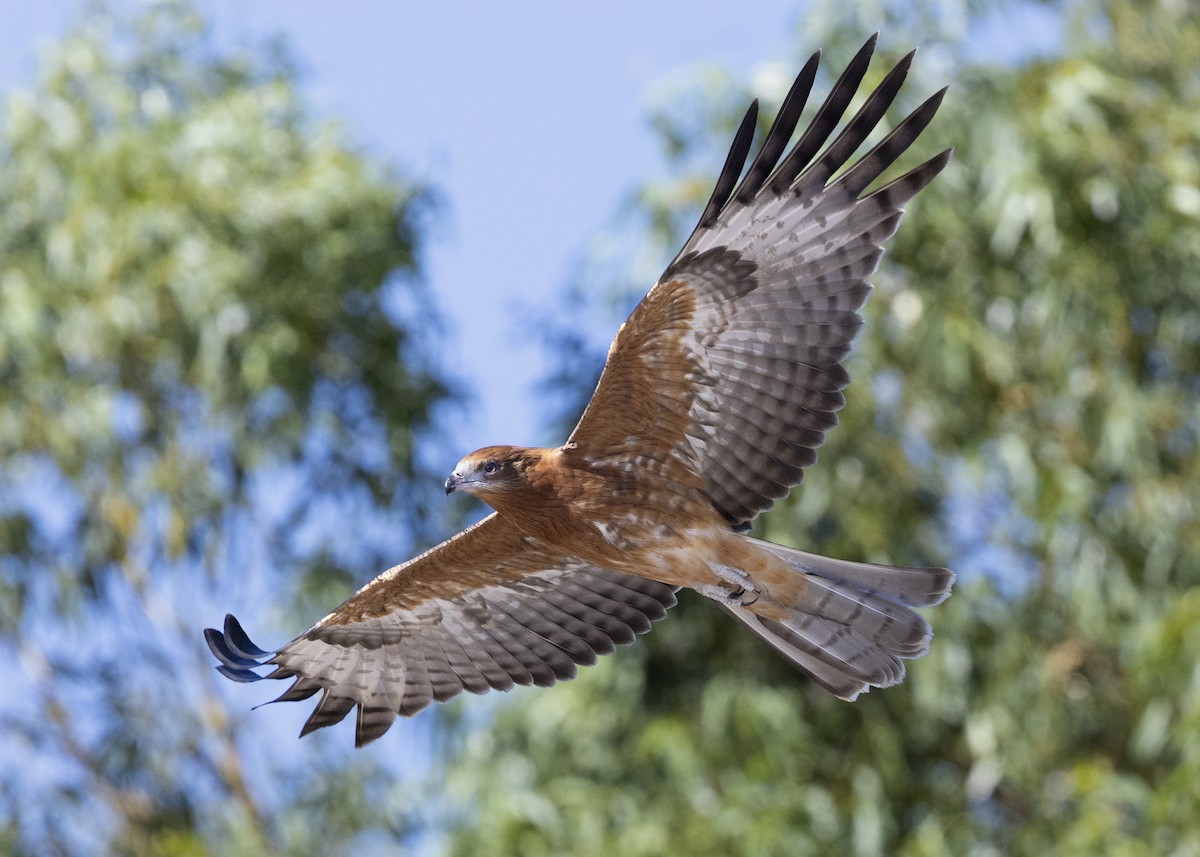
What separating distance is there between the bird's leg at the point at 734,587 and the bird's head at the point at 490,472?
2.34ft

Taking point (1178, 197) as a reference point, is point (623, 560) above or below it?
below

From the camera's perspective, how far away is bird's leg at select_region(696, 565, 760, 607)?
5852 millimetres

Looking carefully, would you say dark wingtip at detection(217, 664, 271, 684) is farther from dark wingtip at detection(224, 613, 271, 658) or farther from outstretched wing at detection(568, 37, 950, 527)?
outstretched wing at detection(568, 37, 950, 527)

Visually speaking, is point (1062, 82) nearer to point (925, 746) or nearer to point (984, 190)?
point (984, 190)

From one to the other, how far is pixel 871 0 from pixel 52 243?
5389 millimetres

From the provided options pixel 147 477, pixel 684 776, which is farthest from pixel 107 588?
pixel 684 776

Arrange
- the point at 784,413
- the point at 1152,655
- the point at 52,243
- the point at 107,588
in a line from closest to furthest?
the point at 784,413
the point at 1152,655
the point at 52,243
the point at 107,588

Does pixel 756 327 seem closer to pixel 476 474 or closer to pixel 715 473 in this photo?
pixel 715 473

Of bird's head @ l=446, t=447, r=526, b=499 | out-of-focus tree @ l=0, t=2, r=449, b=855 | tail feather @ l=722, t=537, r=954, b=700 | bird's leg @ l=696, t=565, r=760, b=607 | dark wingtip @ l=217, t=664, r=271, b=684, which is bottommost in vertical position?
tail feather @ l=722, t=537, r=954, b=700

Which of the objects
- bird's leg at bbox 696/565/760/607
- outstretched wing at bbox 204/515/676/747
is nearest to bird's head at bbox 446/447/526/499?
outstretched wing at bbox 204/515/676/747

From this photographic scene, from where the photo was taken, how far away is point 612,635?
6484 millimetres

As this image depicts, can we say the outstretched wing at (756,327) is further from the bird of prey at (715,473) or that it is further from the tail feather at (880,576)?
the tail feather at (880,576)

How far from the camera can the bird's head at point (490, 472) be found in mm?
5723

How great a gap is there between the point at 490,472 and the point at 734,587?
88cm
